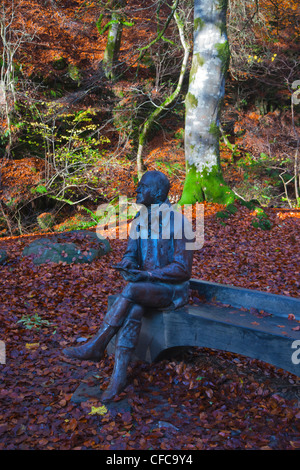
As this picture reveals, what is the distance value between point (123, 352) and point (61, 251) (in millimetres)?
3624

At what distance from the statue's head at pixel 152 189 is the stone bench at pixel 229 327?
1.00 meters

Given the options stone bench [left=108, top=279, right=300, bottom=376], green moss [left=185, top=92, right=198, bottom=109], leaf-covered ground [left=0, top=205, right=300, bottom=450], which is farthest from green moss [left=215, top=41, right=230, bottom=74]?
stone bench [left=108, top=279, right=300, bottom=376]

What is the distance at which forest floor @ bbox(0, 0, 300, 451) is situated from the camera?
2.75 meters

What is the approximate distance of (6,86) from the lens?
1030 centimetres

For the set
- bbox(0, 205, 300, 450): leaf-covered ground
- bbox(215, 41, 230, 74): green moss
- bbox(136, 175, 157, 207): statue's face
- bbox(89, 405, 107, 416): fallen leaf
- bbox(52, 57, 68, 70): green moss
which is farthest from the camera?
bbox(52, 57, 68, 70): green moss

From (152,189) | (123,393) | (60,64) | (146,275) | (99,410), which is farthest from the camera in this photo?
(60,64)

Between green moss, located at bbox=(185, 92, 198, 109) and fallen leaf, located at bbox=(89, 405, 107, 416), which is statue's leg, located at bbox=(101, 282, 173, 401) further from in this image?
green moss, located at bbox=(185, 92, 198, 109)

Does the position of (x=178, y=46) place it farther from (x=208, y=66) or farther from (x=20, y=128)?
(x=20, y=128)

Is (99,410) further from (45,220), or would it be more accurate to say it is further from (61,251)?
(45,220)

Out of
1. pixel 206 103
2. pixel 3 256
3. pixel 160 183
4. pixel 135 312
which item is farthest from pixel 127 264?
pixel 206 103

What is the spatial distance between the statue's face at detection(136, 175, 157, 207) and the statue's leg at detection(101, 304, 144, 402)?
3.01ft

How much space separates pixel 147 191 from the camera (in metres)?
3.39

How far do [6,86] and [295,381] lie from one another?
32.9ft

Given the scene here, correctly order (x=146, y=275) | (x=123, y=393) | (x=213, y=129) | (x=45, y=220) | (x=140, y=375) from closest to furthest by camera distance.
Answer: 1. (x=123, y=393)
2. (x=146, y=275)
3. (x=140, y=375)
4. (x=213, y=129)
5. (x=45, y=220)
